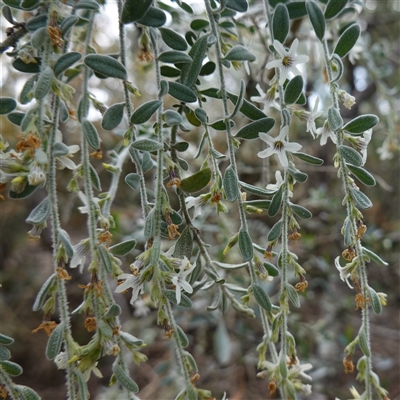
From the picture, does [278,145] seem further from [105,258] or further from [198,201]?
[105,258]

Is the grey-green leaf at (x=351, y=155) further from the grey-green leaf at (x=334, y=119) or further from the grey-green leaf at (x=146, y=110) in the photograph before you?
the grey-green leaf at (x=146, y=110)

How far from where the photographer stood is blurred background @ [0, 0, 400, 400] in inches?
50.0

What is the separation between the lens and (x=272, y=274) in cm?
60

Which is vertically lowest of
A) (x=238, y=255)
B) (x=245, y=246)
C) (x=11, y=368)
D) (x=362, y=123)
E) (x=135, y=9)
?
(x=238, y=255)

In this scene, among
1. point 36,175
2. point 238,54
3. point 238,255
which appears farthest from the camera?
point 238,255

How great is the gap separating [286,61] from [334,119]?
0.32ft

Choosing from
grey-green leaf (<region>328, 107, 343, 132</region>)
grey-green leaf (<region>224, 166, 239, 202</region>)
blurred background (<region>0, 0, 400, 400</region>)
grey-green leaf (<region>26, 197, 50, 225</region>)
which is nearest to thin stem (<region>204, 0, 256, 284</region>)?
grey-green leaf (<region>224, 166, 239, 202</region>)

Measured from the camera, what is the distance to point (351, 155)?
497 mm

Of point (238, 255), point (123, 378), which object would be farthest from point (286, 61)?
point (238, 255)

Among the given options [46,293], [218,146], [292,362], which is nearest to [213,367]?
[218,146]

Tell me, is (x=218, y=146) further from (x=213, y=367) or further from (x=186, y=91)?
(x=186, y=91)

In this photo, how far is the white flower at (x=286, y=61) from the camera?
51 centimetres

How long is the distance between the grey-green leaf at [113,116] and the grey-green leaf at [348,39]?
12.1 inches

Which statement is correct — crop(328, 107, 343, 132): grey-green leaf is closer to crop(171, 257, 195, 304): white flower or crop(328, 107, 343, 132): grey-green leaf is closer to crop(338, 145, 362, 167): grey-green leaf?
crop(338, 145, 362, 167): grey-green leaf
